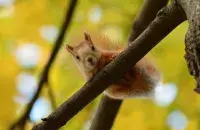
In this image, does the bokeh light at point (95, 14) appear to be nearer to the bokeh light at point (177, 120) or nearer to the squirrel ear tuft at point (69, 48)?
the bokeh light at point (177, 120)

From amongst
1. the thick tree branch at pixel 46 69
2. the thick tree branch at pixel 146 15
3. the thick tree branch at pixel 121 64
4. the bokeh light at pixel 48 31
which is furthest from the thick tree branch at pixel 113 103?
A: the bokeh light at pixel 48 31

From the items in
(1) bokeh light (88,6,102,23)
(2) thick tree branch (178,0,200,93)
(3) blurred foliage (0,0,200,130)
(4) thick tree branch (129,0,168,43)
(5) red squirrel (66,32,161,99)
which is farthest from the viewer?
(1) bokeh light (88,6,102,23)

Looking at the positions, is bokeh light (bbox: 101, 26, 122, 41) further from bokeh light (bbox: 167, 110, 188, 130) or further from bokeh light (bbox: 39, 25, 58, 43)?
bokeh light (bbox: 167, 110, 188, 130)

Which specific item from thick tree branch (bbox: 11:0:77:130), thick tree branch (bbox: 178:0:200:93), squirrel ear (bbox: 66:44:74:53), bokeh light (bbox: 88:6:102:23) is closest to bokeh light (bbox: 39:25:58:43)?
bokeh light (bbox: 88:6:102:23)

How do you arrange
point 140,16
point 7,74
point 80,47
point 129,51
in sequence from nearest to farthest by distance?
point 129,51, point 80,47, point 140,16, point 7,74

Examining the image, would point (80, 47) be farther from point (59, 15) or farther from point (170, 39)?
point (59, 15)

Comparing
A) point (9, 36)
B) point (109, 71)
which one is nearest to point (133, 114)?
point (9, 36)
